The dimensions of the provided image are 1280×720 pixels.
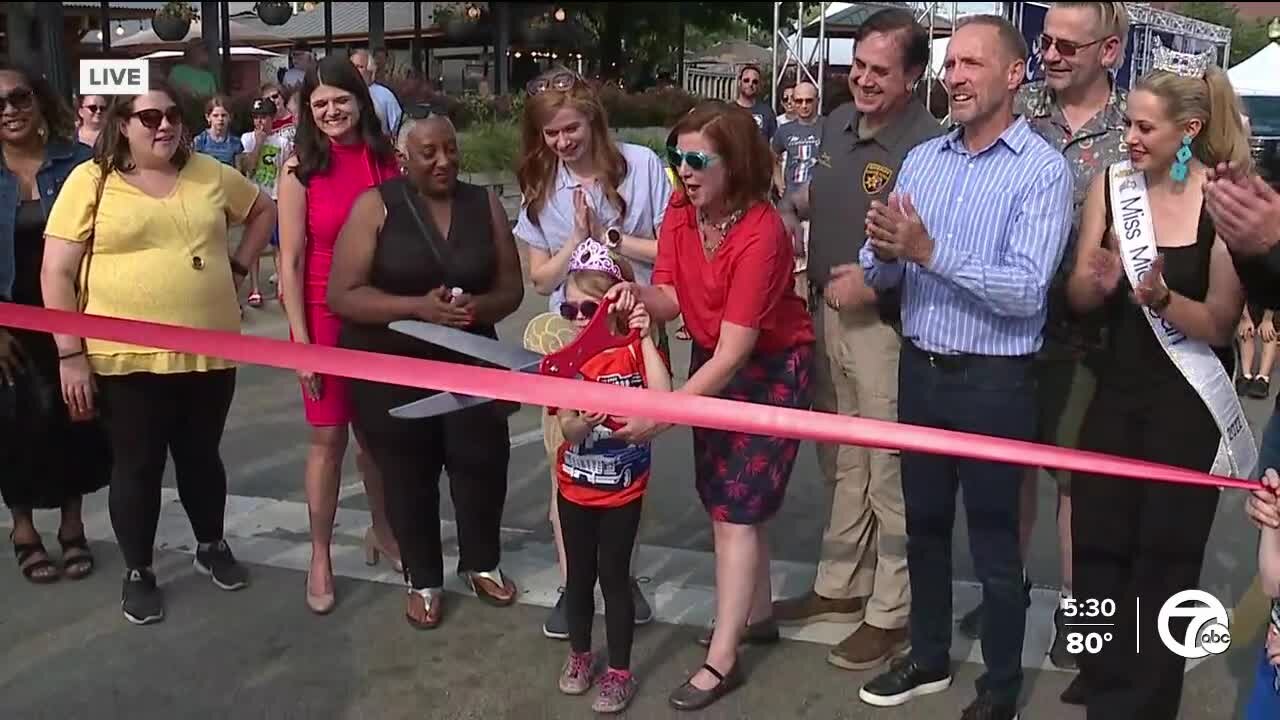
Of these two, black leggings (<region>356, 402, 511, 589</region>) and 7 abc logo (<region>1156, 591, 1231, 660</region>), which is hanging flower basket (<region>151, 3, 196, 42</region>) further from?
7 abc logo (<region>1156, 591, 1231, 660</region>)

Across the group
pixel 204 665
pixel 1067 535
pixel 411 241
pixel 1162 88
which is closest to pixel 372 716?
pixel 204 665

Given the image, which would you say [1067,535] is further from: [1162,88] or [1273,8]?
[1273,8]

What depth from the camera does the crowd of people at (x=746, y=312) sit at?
8.80 feet

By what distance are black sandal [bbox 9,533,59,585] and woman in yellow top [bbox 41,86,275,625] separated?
43cm

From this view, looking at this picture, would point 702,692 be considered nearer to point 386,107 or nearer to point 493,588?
point 493,588

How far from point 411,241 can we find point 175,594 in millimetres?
1496

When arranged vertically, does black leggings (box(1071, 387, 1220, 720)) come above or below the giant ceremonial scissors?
below

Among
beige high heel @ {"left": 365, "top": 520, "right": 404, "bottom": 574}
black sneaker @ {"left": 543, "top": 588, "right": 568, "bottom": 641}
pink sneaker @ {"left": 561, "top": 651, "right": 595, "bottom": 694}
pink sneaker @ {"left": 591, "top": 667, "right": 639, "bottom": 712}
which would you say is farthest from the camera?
beige high heel @ {"left": 365, "top": 520, "right": 404, "bottom": 574}

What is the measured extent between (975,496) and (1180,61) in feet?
3.53

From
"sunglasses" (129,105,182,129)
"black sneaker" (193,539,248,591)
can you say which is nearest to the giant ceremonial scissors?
"sunglasses" (129,105,182,129)

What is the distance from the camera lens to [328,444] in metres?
3.83

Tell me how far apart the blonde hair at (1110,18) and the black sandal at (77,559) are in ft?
11.3

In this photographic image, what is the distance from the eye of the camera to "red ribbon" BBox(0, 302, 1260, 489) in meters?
2.45

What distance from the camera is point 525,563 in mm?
4285
